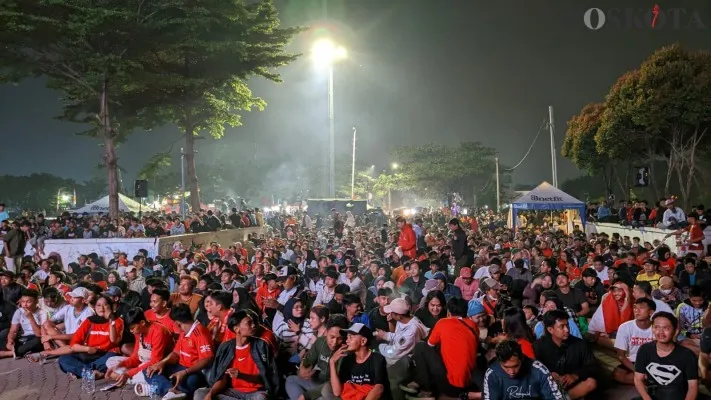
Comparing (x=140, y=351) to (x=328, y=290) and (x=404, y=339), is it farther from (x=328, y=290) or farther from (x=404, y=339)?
(x=404, y=339)

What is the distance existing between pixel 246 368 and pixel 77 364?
327cm

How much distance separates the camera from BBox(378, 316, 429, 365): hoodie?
6754 millimetres

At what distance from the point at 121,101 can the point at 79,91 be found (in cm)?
226

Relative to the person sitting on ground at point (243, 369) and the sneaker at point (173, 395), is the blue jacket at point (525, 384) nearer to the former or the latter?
the person sitting on ground at point (243, 369)

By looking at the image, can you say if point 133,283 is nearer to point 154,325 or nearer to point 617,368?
point 154,325

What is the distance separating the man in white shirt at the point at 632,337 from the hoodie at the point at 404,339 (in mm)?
2206

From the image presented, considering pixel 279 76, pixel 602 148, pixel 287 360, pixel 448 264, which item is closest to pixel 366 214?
pixel 279 76

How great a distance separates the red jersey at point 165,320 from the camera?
7492mm

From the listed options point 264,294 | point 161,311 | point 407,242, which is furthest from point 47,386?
point 407,242

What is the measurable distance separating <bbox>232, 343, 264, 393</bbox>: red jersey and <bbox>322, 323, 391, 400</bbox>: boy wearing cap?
3.40 ft

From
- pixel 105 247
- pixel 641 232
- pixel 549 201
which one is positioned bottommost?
pixel 105 247

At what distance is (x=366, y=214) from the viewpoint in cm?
3209

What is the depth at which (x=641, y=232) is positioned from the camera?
18703mm

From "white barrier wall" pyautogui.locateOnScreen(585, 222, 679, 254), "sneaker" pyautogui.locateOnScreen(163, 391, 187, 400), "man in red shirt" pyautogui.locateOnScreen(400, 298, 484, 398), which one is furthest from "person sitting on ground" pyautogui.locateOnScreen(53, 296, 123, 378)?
"white barrier wall" pyautogui.locateOnScreen(585, 222, 679, 254)
